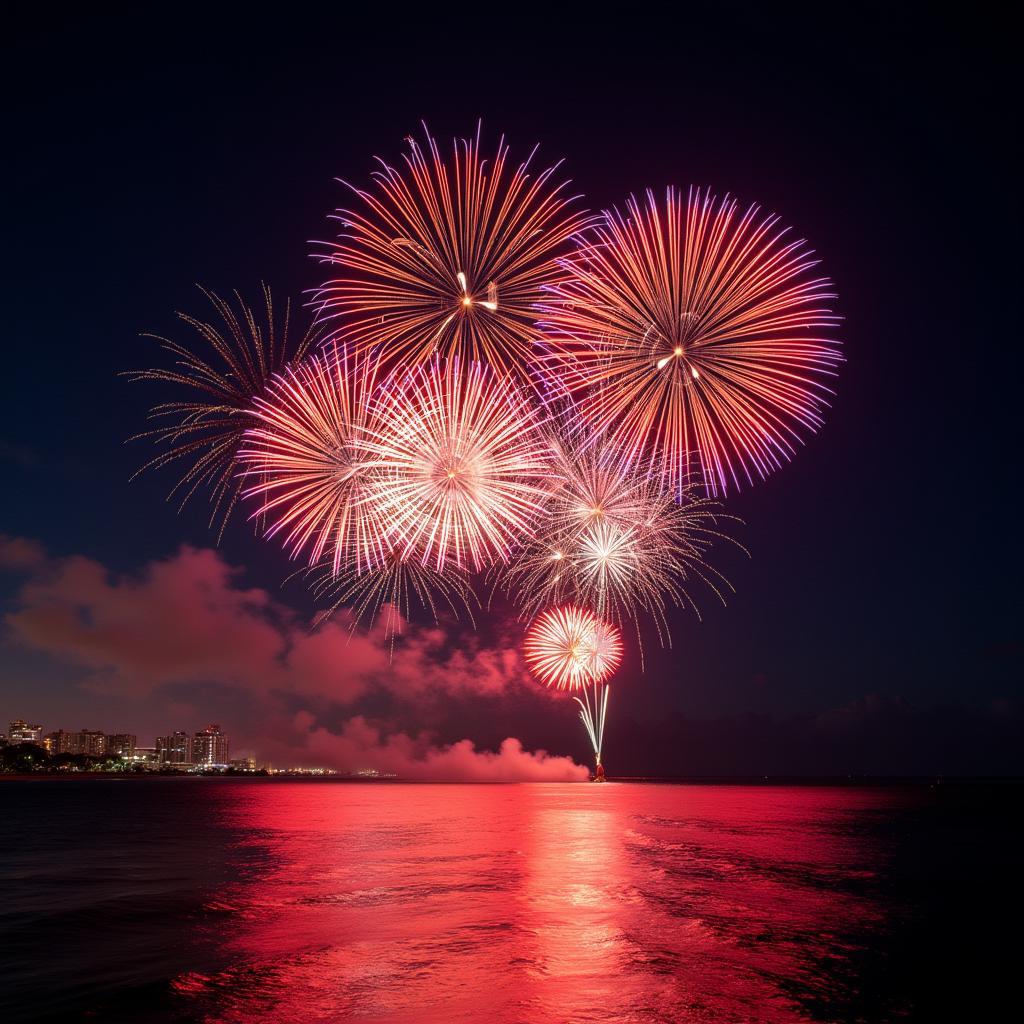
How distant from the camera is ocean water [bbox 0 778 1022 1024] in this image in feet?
43.0

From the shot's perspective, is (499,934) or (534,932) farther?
(534,932)

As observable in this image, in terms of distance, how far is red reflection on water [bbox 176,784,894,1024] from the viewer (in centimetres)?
1289

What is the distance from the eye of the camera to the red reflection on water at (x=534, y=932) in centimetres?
1289

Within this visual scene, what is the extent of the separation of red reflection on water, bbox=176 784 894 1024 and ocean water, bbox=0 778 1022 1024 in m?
0.08

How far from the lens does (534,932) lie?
18.2 metres

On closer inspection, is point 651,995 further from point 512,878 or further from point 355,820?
point 355,820

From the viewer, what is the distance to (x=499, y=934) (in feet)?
59.0

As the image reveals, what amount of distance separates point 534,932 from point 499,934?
0.79 metres

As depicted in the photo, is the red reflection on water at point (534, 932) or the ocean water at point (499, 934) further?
the ocean water at point (499, 934)

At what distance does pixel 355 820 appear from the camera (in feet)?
210

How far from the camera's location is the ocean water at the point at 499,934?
13117mm

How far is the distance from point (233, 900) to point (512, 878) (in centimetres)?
883

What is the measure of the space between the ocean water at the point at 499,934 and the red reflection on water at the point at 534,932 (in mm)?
77

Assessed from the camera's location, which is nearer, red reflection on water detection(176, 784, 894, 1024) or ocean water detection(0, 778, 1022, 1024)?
red reflection on water detection(176, 784, 894, 1024)
